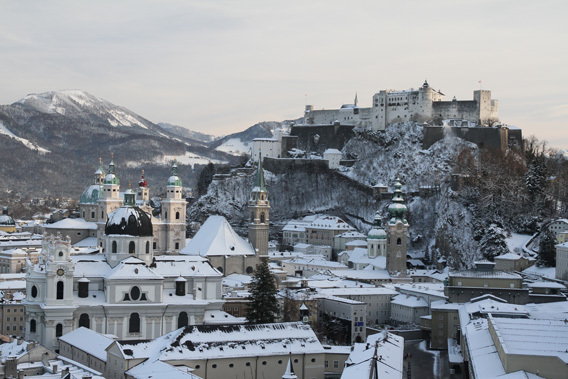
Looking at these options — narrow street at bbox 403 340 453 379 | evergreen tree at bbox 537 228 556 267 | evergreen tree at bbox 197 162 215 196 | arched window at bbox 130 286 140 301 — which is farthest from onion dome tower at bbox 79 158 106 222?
evergreen tree at bbox 537 228 556 267

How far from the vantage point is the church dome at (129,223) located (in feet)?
208

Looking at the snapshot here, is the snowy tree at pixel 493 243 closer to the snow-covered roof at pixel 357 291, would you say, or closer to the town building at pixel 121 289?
the snow-covered roof at pixel 357 291

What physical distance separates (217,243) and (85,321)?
21161 millimetres

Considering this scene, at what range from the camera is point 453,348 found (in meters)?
59.0

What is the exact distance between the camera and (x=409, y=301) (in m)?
75.4

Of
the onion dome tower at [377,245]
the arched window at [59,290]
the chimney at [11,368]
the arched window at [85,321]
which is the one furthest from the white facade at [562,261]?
the chimney at [11,368]

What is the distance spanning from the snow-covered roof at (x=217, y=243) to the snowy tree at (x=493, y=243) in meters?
23.0

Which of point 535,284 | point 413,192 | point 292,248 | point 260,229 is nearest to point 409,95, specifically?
point 413,192

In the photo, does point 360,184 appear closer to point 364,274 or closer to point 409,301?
point 364,274

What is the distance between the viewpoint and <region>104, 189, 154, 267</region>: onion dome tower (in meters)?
63.0

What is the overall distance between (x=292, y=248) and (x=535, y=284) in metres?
42.2

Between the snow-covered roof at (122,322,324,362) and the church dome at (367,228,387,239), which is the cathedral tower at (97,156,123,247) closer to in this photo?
the church dome at (367,228,387,239)

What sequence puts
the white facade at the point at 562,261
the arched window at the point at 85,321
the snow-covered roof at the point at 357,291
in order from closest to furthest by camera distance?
the arched window at the point at 85,321, the white facade at the point at 562,261, the snow-covered roof at the point at 357,291

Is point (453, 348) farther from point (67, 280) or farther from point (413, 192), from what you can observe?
point (413, 192)
